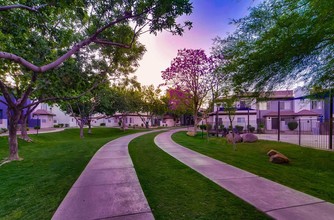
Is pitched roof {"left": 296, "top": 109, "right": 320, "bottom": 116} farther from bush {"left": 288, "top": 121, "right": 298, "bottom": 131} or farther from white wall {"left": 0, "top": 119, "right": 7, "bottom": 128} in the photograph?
white wall {"left": 0, "top": 119, "right": 7, "bottom": 128}

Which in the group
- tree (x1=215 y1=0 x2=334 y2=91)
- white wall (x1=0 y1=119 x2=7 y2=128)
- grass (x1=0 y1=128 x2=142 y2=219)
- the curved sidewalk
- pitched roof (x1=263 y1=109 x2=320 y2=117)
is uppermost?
tree (x1=215 y1=0 x2=334 y2=91)

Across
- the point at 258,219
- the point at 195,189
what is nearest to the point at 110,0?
the point at 195,189

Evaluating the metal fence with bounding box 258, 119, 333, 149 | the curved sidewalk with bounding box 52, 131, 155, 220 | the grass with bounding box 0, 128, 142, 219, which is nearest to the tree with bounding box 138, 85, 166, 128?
the metal fence with bounding box 258, 119, 333, 149

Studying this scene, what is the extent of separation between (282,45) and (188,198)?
4.97 meters

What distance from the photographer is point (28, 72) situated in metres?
8.59

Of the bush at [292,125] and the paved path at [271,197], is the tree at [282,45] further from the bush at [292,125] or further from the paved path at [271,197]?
the bush at [292,125]

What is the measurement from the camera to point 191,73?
21.6 m

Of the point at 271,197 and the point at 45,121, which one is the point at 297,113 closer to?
the point at 271,197

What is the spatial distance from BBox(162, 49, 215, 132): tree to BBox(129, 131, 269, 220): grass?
15980mm

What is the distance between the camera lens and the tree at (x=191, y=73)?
2064 centimetres

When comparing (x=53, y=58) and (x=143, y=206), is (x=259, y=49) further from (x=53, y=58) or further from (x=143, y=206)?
(x=53, y=58)

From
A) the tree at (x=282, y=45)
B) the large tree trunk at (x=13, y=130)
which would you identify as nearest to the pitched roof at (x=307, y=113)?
the tree at (x=282, y=45)

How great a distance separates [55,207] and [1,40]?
23.7ft

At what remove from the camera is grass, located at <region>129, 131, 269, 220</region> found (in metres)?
3.36
